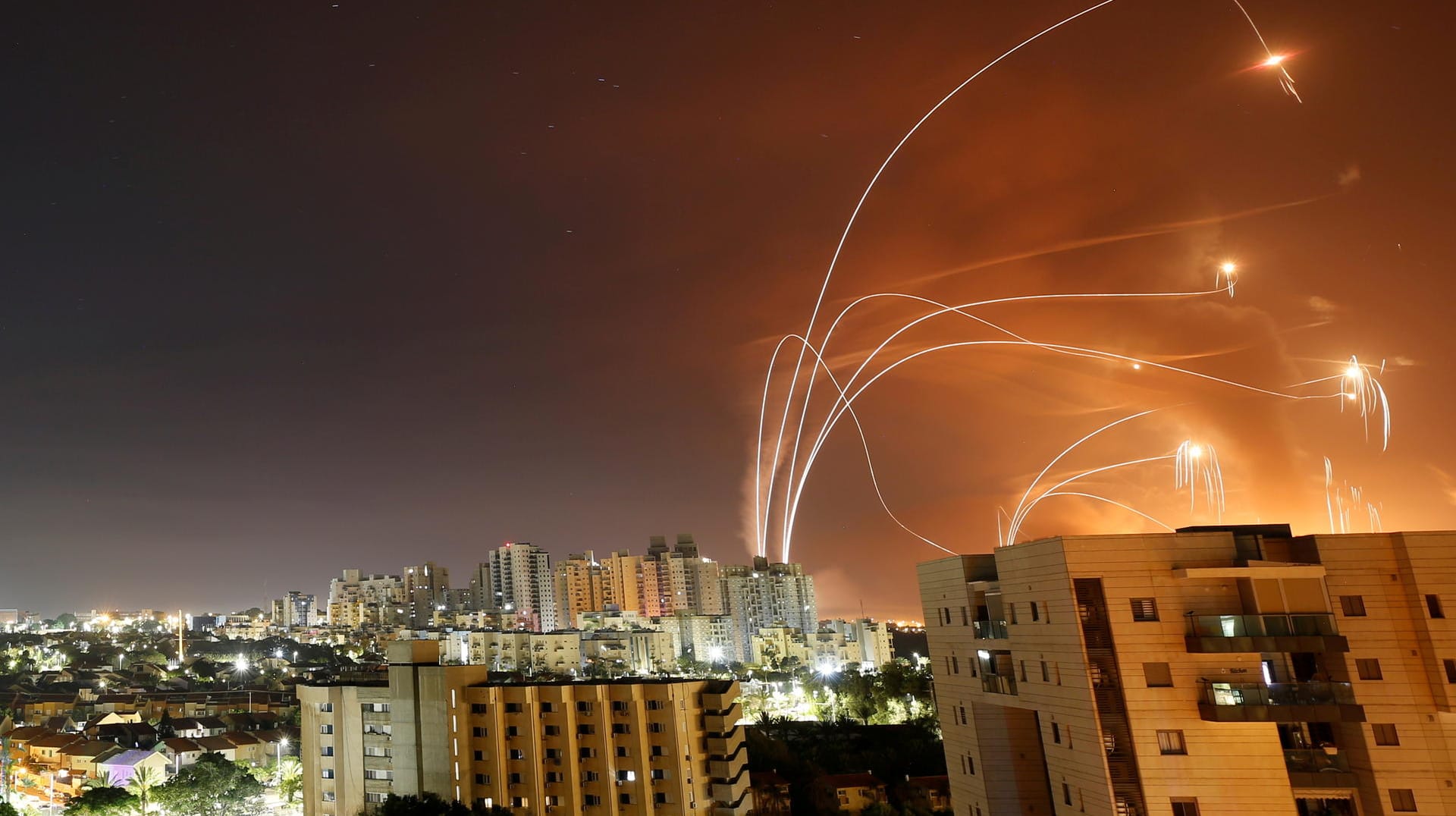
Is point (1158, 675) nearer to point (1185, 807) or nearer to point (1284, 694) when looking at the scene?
point (1284, 694)

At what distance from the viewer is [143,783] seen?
90.2ft

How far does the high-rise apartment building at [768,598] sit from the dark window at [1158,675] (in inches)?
3150

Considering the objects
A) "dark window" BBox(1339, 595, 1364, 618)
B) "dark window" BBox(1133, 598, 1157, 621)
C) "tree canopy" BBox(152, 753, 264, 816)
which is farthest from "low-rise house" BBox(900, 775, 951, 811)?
"tree canopy" BBox(152, 753, 264, 816)

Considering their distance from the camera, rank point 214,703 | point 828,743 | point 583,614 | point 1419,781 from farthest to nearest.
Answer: point 583,614
point 214,703
point 828,743
point 1419,781

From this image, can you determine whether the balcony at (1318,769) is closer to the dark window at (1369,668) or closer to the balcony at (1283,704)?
the balcony at (1283,704)

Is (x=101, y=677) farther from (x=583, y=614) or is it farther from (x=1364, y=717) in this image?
(x=1364, y=717)

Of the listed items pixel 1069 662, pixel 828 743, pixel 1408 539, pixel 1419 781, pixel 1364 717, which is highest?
pixel 1408 539

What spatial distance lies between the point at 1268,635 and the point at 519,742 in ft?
61.5

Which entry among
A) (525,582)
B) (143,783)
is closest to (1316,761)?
(143,783)

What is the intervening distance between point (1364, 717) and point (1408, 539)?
93.4 inches

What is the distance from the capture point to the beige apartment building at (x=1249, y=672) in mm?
10289

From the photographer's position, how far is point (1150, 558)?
11.3 metres

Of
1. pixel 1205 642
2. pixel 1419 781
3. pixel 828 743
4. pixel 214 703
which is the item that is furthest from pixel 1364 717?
pixel 214 703

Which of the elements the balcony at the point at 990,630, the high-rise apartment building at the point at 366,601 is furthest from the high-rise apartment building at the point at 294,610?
the balcony at the point at 990,630
